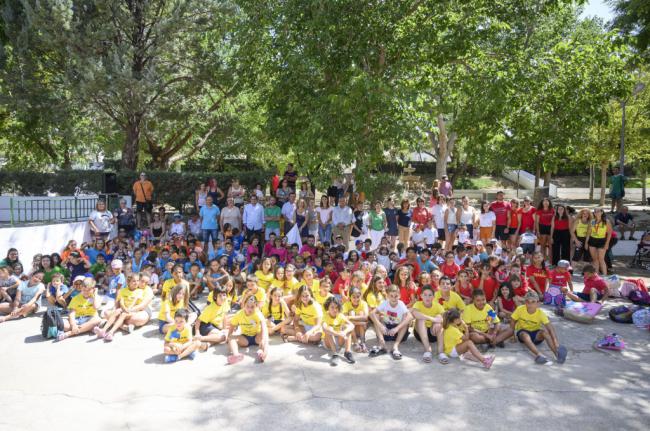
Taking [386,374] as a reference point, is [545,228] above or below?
above

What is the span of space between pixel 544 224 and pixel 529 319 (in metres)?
5.07

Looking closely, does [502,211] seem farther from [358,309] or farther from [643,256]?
[358,309]

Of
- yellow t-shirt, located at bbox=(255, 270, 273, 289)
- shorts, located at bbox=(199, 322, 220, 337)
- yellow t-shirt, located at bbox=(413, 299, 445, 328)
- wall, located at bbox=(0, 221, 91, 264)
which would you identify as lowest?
shorts, located at bbox=(199, 322, 220, 337)

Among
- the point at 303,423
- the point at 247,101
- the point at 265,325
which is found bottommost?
the point at 303,423

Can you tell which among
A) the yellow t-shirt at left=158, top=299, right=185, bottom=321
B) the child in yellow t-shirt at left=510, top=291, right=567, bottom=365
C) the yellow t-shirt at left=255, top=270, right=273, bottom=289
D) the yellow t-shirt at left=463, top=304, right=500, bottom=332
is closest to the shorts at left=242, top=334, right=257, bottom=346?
the yellow t-shirt at left=158, top=299, right=185, bottom=321

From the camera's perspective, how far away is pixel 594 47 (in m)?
13.6

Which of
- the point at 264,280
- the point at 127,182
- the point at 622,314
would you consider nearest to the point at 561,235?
the point at 622,314

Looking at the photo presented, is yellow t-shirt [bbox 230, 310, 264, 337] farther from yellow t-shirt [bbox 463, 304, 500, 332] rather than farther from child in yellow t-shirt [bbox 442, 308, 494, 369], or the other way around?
yellow t-shirt [bbox 463, 304, 500, 332]

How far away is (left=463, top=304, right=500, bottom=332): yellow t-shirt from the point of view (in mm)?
7445

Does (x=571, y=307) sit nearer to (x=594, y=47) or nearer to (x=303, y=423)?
(x=303, y=423)

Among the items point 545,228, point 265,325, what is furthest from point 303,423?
point 545,228

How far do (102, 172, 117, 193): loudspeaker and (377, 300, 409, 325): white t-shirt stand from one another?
1185 cm

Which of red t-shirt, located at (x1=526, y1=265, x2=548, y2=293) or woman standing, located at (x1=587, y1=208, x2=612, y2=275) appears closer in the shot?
red t-shirt, located at (x1=526, y1=265, x2=548, y2=293)

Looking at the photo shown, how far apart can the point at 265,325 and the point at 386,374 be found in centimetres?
184
